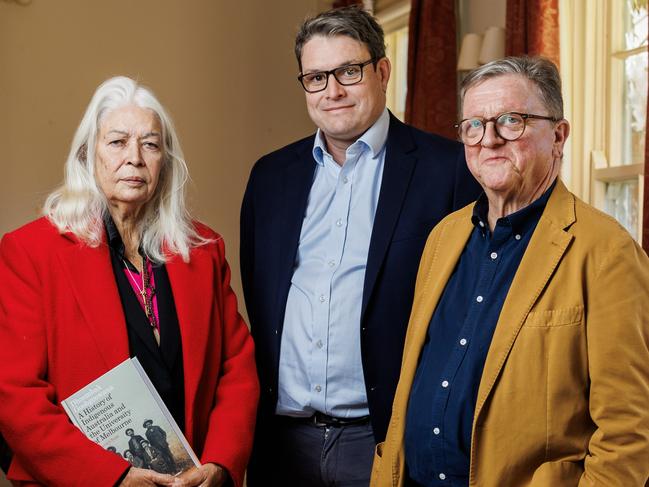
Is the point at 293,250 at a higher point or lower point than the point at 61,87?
lower

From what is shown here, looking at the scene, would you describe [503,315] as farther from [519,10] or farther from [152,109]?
[519,10]

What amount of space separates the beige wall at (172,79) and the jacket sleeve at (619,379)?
3.69 metres

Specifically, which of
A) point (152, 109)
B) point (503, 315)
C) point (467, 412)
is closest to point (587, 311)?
point (503, 315)

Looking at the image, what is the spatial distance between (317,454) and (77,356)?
0.72 metres

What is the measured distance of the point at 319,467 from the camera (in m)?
2.30

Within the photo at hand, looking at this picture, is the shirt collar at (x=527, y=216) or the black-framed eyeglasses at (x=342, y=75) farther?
the black-framed eyeglasses at (x=342, y=75)

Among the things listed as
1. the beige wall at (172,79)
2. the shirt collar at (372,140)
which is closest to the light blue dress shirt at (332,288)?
the shirt collar at (372,140)

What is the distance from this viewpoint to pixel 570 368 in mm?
1593

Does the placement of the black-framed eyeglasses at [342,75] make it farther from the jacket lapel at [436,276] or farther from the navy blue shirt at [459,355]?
the navy blue shirt at [459,355]

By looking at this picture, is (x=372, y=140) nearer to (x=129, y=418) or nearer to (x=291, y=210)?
(x=291, y=210)

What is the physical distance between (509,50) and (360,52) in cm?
198

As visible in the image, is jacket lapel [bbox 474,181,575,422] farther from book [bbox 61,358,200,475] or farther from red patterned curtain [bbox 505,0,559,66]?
red patterned curtain [bbox 505,0,559,66]

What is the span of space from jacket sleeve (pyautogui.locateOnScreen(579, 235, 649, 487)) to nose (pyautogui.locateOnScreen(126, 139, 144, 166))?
1.17m

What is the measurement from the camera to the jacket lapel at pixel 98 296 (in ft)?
6.55
